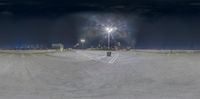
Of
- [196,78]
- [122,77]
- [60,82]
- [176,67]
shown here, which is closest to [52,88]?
[60,82]

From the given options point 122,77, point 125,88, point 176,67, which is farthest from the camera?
point 176,67

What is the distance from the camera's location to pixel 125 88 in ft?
53.2

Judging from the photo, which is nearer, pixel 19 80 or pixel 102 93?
pixel 102 93

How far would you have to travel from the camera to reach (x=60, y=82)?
18.0 m

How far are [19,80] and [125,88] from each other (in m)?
5.68

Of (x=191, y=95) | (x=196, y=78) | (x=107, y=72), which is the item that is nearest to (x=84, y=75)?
(x=107, y=72)

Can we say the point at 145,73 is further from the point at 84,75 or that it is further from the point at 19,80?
the point at 19,80

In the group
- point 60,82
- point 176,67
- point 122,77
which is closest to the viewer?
point 60,82

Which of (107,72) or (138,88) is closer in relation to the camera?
(138,88)

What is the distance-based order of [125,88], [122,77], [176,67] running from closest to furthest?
[125,88], [122,77], [176,67]

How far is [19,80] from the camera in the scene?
18.1 meters

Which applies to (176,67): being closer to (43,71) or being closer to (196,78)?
(196,78)

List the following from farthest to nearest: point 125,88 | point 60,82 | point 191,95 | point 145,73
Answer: point 145,73 → point 60,82 → point 125,88 → point 191,95

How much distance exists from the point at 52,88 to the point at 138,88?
13.1ft
